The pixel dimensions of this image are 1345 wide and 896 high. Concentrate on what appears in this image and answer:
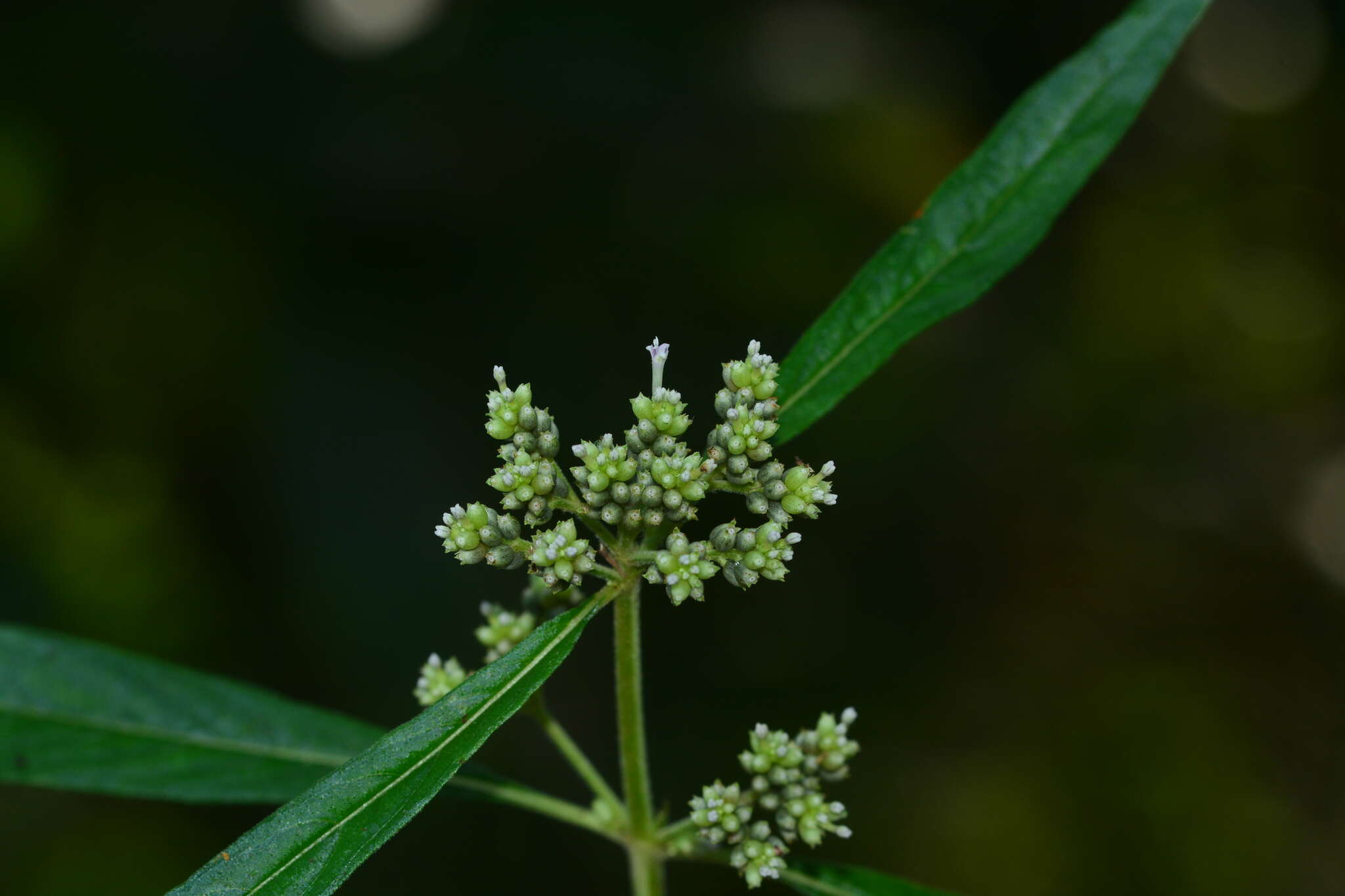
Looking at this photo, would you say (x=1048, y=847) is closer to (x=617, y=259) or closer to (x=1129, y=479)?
(x=1129, y=479)

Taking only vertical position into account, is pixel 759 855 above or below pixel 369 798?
below

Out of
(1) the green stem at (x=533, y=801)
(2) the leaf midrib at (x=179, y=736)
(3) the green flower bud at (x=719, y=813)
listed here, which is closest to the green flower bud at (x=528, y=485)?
(3) the green flower bud at (x=719, y=813)

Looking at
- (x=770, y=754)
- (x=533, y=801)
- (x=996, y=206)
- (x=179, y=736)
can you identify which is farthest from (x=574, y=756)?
(x=996, y=206)

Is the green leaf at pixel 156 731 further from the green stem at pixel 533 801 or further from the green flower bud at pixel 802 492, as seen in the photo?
the green flower bud at pixel 802 492

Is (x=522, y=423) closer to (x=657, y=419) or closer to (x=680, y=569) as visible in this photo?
(x=657, y=419)

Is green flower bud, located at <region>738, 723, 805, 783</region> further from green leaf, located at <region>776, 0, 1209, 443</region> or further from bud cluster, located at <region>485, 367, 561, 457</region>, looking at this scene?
bud cluster, located at <region>485, 367, 561, 457</region>

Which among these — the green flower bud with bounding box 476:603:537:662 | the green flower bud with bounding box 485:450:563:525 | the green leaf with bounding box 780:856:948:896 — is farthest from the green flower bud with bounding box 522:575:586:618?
the green leaf with bounding box 780:856:948:896

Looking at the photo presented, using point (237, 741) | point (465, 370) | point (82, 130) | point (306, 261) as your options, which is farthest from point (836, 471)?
point (82, 130)
